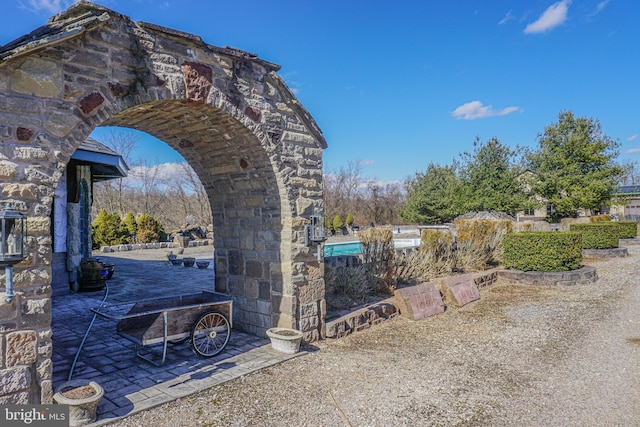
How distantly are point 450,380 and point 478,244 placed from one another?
282 inches

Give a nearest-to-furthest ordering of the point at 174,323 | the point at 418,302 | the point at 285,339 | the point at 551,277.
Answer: the point at 174,323 < the point at 285,339 < the point at 418,302 < the point at 551,277

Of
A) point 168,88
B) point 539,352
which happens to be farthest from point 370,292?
point 168,88

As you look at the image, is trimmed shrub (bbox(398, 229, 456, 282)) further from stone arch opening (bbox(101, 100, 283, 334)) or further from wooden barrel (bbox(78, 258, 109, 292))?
wooden barrel (bbox(78, 258, 109, 292))

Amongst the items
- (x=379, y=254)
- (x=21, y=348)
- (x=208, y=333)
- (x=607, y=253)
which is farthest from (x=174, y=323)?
(x=607, y=253)

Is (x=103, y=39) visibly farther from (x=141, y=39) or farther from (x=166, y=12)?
(x=166, y=12)

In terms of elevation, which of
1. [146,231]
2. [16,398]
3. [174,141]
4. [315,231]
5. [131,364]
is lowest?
[131,364]

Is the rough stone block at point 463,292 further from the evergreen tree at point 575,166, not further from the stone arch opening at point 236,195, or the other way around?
the evergreen tree at point 575,166

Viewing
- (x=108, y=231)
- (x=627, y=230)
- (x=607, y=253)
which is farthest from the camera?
(x=108, y=231)

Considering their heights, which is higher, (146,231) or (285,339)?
(146,231)

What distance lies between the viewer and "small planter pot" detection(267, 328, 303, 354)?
15.1ft

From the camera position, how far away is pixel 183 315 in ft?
14.1

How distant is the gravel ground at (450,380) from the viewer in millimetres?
3287

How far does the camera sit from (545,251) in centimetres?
930

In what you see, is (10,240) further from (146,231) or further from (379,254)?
(146,231)
